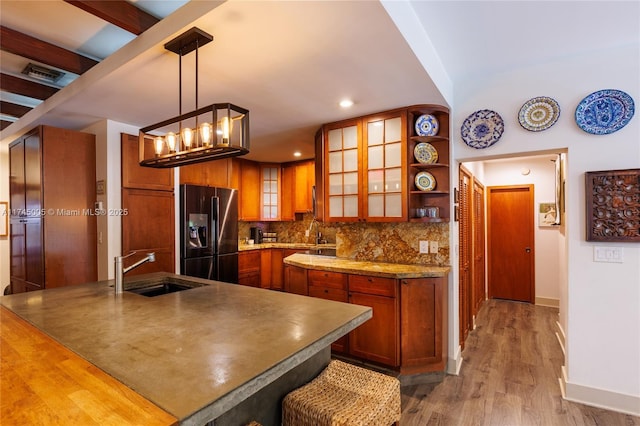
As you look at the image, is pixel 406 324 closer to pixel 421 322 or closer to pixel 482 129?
pixel 421 322

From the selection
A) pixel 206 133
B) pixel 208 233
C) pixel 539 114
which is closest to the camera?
pixel 206 133

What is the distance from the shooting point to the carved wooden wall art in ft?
7.55

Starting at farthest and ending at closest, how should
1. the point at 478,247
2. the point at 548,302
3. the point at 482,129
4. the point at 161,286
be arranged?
the point at 548,302, the point at 478,247, the point at 482,129, the point at 161,286

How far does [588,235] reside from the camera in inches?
95.7

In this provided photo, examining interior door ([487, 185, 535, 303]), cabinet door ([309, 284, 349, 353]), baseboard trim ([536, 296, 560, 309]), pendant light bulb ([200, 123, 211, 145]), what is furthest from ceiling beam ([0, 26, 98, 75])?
baseboard trim ([536, 296, 560, 309])

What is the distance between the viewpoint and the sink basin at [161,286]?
2.38m

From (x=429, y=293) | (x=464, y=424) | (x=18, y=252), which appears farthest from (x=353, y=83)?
(x=18, y=252)

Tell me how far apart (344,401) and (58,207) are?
3317mm

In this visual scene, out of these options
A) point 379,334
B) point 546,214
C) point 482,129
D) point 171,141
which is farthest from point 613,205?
point 546,214

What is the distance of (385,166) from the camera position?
10.4 ft

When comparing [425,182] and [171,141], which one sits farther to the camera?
[425,182]

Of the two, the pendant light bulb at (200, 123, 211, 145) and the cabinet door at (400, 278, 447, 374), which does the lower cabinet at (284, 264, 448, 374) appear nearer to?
the cabinet door at (400, 278, 447, 374)

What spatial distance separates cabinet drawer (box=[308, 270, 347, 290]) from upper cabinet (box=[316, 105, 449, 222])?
604mm

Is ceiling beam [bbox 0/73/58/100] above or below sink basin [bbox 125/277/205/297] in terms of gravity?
above
